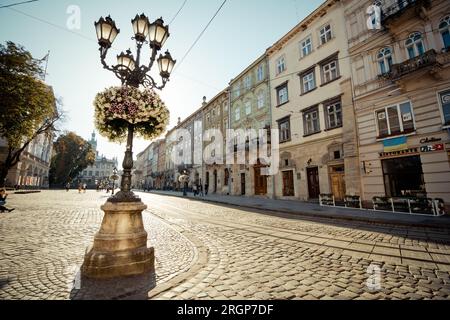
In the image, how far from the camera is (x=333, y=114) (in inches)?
601

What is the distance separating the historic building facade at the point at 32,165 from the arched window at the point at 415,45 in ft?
114

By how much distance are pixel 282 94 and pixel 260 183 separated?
9016 millimetres

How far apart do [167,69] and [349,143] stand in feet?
42.7

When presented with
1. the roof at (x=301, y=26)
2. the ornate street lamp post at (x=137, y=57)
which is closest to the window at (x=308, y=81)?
the roof at (x=301, y=26)

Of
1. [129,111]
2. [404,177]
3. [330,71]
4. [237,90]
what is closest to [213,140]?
[237,90]

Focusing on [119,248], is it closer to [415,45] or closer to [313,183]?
[313,183]

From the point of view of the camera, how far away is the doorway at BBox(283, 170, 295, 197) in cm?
1825

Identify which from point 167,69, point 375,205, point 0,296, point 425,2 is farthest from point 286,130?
point 0,296

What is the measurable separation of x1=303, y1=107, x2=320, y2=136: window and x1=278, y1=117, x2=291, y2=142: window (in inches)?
69.8

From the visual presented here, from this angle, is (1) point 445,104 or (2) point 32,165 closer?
(1) point 445,104

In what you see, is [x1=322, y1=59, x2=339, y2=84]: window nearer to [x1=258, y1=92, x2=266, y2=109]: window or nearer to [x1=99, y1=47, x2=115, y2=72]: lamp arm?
[x1=258, y1=92, x2=266, y2=109]: window

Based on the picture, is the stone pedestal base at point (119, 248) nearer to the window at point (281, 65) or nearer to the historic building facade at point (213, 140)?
the window at point (281, 65)

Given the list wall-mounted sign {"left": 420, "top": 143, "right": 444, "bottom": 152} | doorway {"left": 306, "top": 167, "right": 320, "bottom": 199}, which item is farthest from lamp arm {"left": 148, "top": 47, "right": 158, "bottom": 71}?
doorway {"left": 306, "top": 167, "right": 320, "bottom": 199}

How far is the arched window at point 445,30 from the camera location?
1039cm
